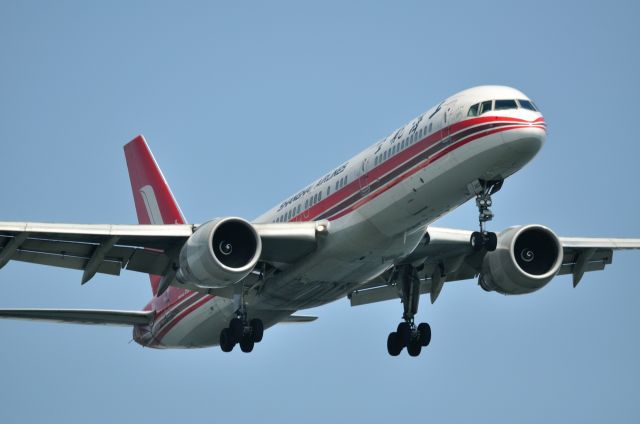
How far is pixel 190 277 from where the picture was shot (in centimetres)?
3881

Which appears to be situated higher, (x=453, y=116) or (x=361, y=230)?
(x=453, y=116)

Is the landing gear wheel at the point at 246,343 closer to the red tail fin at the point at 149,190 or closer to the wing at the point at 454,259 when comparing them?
the wing at the point at 454,259

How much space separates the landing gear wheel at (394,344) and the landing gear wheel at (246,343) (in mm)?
5267

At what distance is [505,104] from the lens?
3656cm

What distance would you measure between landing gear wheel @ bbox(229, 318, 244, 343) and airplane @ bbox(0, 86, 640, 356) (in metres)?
0.03

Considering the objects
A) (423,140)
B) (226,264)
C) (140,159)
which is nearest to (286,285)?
(226,264)

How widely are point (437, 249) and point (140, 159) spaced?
1637 centimetres

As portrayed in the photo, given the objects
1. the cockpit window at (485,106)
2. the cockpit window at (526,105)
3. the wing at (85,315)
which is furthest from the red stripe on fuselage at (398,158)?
the wing at (85,315)

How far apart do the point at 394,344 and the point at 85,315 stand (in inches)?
426

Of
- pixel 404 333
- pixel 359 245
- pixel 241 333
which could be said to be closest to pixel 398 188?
pixel 359 245

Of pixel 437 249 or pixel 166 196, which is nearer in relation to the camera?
pixel 437 249

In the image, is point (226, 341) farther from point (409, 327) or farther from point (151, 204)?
point (151, 204)

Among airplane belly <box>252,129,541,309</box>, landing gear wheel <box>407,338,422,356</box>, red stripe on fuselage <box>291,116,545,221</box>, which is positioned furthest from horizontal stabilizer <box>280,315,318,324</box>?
red stripe on fuselage <box>291,116,545,221</box>

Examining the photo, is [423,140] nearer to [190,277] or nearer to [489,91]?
[489,91]
